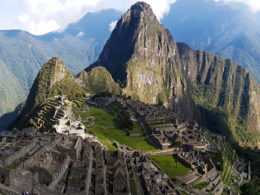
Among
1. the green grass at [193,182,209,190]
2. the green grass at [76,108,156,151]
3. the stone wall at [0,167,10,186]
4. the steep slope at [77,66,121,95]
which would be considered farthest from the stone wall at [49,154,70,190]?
the steep slope at [77,66,121,95]

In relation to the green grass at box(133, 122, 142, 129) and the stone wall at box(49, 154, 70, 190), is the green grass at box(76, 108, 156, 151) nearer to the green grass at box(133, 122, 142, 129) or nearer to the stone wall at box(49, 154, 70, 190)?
the green grass at box(133, 122, 142, 129)

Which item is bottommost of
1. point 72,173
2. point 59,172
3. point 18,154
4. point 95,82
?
point 72,173

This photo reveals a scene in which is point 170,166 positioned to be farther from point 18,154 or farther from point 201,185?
point 18,154

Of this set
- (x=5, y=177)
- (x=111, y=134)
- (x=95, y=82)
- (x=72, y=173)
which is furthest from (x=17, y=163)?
(x=95, y=82)

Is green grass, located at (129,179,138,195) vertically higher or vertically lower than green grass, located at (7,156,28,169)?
lower

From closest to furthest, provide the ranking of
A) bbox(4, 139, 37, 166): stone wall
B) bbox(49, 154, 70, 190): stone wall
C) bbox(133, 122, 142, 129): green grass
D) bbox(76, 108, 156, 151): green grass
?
bbox(4, 139, 37, 166): stone wall
bbox(49, 154, 70, 190): stone wall
bbox(76, 108, 156, 151): green grass
bbox(133, 122, 142, 129): green grass

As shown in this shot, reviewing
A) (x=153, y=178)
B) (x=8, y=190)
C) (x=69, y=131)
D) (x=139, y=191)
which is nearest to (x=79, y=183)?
(x=8, y=190)

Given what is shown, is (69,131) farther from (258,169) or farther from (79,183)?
(258,169)

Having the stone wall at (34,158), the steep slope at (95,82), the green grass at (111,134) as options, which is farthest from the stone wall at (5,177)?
the steep slope at (95,82)

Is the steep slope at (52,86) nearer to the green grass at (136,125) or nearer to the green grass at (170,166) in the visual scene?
the green grass at (136,125)
